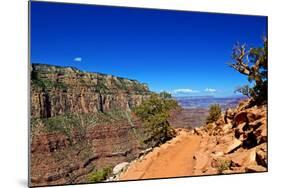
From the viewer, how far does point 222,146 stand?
17.0 ft

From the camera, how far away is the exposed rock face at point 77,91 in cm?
441

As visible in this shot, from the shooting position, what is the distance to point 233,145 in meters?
5.18

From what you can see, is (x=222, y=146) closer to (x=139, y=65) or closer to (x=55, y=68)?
(x=139, y=65)

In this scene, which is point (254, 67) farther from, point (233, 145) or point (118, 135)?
point (118, 135)

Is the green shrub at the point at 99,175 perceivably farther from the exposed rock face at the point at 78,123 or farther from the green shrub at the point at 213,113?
the green shrub at the point at 213,113

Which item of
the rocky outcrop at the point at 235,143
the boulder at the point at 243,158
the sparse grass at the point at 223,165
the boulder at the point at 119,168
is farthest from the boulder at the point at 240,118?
the boulder at the point at 119,168

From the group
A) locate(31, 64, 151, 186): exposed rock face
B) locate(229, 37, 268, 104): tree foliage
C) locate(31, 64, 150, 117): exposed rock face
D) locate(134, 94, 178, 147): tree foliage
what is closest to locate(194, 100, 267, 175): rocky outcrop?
locate(229, 37, 268, 104): tree foliage

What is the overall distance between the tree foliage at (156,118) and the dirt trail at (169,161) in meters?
0.10

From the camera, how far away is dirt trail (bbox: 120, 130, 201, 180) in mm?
4832

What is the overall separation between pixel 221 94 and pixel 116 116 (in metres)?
1.14

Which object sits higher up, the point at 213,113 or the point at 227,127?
the point at 213,113

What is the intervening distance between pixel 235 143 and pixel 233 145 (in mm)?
35

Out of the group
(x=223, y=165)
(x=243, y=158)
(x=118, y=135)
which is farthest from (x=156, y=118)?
(x=243, y=158)
